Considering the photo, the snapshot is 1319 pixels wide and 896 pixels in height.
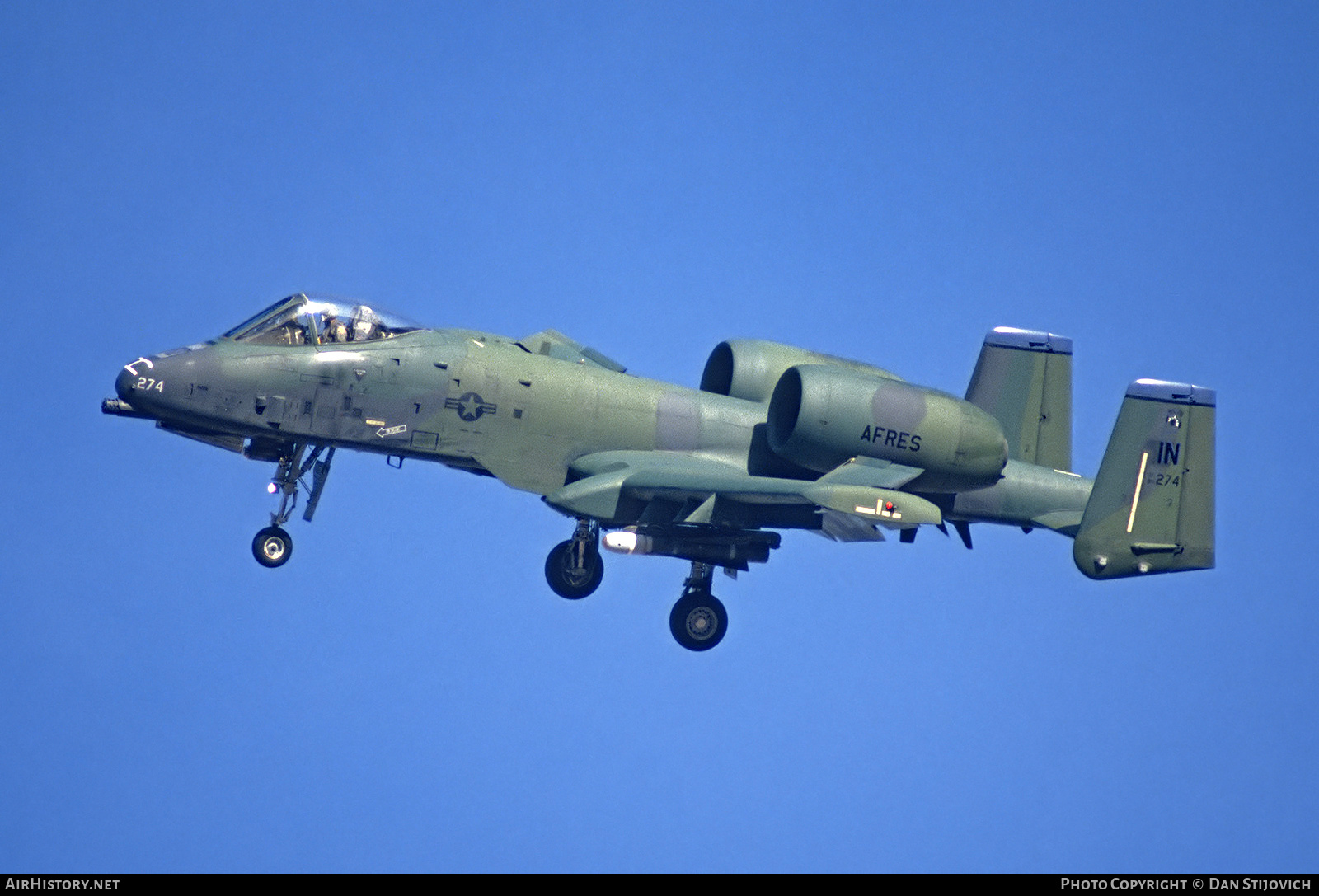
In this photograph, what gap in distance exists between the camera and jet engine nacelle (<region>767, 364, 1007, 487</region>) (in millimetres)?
22250

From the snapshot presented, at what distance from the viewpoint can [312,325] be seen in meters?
22.3

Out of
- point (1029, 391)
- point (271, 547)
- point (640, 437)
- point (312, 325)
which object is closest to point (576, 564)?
point (640, 437)

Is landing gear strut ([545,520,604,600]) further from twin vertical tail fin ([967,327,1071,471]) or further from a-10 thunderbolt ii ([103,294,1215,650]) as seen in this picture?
twin vertical tail fin ([967,327,1071,471])

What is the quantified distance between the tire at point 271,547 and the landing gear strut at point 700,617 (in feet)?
16.1

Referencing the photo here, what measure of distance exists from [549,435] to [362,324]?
2.59 meters

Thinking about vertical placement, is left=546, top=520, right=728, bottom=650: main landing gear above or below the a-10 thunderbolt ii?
below

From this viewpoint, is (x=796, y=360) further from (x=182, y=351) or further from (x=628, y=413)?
(x=182, y=351)

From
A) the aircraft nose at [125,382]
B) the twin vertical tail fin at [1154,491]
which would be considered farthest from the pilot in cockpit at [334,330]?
the twin vertical tail fin at [1154,491]

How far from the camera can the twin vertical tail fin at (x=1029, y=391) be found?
2536 centimetres

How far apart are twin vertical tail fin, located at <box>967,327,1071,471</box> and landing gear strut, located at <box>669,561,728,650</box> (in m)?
4.62

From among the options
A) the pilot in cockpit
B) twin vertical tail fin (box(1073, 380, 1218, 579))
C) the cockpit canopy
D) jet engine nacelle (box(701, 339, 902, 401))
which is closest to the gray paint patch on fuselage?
jet engine nacelle (box(701, 339, 902, 401))

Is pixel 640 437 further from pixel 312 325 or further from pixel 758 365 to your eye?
pixel 312 325

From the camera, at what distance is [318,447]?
22.6 m
